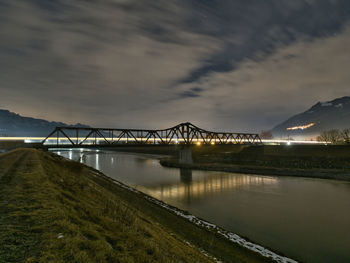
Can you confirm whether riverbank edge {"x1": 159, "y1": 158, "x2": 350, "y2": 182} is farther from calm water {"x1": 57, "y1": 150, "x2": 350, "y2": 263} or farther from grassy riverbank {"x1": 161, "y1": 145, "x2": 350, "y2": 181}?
calm water {"x1": 57, "y1": 150, "x2": 350, "y2": 263}

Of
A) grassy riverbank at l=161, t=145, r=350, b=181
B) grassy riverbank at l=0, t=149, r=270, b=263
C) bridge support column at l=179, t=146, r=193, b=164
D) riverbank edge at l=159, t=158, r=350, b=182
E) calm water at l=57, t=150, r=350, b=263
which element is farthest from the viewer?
bridge support column at l=179, t=146, r=193, b=164

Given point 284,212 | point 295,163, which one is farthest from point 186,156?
point 284,212

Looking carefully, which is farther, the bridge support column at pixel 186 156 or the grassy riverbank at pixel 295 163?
the bridge support column at pixel 186 156

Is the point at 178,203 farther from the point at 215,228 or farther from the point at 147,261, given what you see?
the point at 147,261

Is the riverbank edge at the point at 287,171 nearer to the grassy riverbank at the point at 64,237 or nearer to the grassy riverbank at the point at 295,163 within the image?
the grassy riverbank at the point at 295,163

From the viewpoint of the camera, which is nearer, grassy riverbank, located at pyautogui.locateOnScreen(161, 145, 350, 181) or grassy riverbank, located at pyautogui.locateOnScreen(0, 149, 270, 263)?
grassy riverbank, located at pyautogui.locateOnScreen(0, 149, 270, 263)

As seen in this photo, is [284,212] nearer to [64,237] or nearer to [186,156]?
[64,237]

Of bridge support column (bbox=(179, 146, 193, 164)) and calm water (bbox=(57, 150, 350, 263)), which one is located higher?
bridge support column (bbox=(179, 146, 193, 164))

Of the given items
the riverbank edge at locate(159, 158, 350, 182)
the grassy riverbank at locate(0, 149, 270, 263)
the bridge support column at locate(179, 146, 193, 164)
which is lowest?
the riverbank edge at locate(159, 158, 350, 182)

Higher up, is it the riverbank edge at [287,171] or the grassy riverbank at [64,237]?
the grassy riverbank at [64,237]

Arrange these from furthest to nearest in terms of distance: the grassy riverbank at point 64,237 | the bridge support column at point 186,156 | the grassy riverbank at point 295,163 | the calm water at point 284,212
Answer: the bridge support column at point 186,156
the grassy riverbank at point 295,163
the calm water at point 284,212
the grassy riverbank at point 64,237

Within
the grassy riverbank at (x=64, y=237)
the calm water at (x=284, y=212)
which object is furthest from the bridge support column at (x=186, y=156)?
the grassy riverbank at (x=64, y=237)

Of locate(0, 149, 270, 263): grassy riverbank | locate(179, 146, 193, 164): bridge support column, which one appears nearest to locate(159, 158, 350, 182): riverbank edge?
locate(179, 146, 193, 164): bridge support column

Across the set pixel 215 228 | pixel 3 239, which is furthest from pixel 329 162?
pixel 3 239
